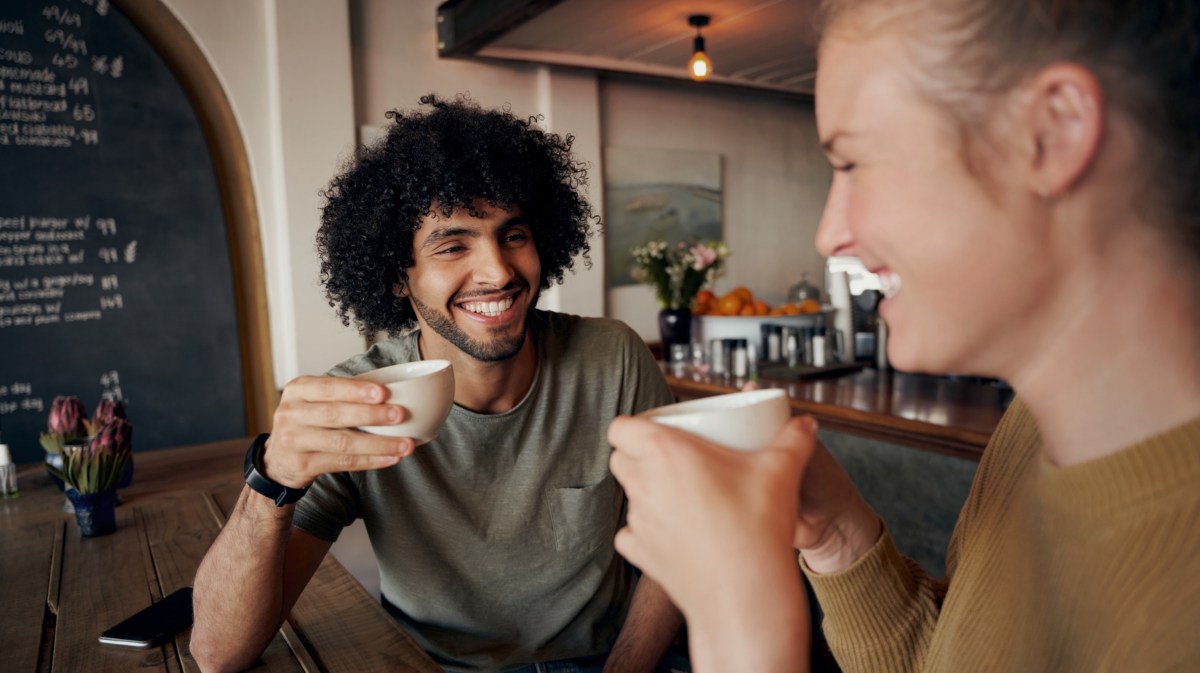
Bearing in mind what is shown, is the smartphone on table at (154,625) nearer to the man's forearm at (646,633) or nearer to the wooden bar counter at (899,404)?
the man's forearm at (646,633)

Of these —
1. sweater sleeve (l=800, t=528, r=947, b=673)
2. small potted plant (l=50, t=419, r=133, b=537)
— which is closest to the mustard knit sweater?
Result: sweater sleeve (l=800, t=528, r=947, b=673)

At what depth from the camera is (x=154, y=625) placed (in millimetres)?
1192

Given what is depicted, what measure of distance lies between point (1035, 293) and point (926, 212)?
109mm

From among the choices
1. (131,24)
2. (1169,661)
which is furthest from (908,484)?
(131,24)

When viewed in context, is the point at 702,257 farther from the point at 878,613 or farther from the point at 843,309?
the point at 878,613

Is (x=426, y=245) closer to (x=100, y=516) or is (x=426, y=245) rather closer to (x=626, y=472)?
(x=100, y=516)

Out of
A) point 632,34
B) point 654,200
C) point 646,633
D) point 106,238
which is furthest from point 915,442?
point 106,238

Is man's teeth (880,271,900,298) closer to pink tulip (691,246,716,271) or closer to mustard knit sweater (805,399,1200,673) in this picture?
mustard knit sweater (805,399,1200,673)

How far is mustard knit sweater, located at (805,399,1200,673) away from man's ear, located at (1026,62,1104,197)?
0.23 meters

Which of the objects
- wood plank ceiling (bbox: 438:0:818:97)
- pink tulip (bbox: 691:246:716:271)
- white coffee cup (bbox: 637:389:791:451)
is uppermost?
wood plank ceiling (bbox: 438:0:818:97)

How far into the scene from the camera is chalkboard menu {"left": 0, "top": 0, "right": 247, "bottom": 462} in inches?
129

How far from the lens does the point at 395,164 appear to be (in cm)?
169

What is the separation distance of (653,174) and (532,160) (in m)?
3.59

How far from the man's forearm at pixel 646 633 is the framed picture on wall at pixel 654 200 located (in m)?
3.70
